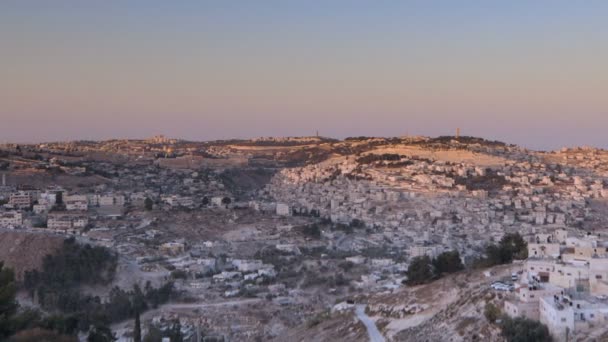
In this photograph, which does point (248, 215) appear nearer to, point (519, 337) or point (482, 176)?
point (482, 176)

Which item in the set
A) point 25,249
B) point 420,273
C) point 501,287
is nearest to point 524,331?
point 501,287

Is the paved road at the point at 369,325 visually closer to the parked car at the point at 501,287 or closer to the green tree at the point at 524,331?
the parked car at the point at 501,287

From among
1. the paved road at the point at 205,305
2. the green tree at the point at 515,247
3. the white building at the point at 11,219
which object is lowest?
the paved road at the point at 205,305

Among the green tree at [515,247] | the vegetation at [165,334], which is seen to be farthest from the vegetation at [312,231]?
the vegetation at [165,334]

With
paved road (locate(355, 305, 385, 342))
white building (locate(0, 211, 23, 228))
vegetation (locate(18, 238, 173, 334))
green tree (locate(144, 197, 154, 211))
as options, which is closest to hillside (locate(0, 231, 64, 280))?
vegetation (locate(18, 238, 173, 334))

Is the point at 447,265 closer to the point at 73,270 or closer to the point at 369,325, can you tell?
the point at 369,325
